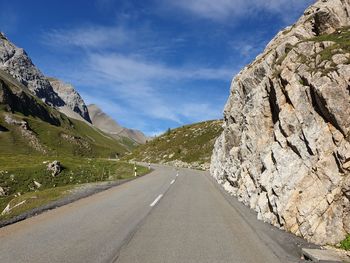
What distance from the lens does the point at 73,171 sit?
199 ft

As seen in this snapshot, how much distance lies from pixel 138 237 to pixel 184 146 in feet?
291

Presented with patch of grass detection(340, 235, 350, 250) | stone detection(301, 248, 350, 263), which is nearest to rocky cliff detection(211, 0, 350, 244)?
patch of grass detection(340, 235, 350, 250)

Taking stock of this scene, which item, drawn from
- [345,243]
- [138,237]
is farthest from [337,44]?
[138,237]

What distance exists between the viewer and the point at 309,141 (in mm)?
13695

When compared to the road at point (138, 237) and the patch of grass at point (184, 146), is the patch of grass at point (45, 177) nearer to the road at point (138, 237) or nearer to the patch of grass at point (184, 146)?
the patch of grass at point (184, 146)

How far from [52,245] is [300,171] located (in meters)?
8.85

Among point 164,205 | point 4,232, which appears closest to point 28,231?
point 4,232

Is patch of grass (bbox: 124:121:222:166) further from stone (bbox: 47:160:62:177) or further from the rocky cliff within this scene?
the rocky cliff

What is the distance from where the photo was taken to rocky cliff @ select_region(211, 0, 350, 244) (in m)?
11.4

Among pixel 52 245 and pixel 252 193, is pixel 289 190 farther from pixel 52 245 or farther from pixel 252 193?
pixel 52 245

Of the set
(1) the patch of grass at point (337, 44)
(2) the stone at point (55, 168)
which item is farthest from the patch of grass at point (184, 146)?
(1) the patch of grass at point (337, 44)

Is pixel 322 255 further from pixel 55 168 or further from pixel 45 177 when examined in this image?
pixel 55 168

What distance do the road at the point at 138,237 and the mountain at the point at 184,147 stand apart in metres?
53.9

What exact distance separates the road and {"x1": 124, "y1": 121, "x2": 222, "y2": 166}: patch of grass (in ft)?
207
